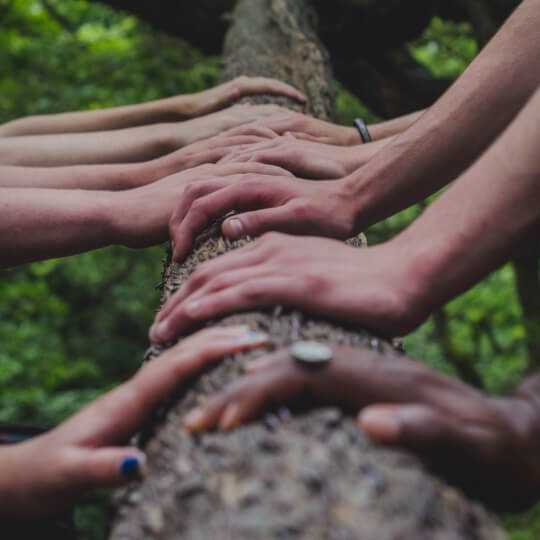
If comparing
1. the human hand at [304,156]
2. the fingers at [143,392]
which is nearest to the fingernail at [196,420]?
the fingers at [143,392]

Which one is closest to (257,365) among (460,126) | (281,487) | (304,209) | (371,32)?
(281,487)

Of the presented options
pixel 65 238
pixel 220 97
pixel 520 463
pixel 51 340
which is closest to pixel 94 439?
pixel 520 463

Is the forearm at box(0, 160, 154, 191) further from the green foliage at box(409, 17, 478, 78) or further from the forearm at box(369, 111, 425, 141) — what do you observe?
the green foliage at box(409, 17, 478, 78)

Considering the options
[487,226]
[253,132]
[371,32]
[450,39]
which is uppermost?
[450,39]

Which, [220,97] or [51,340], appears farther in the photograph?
[51,340]

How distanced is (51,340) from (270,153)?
212 inches

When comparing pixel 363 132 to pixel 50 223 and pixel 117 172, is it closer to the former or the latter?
pixel 117 172

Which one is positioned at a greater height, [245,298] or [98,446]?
[245,298]

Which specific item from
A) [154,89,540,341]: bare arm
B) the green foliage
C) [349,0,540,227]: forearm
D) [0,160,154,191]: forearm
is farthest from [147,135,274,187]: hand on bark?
the green foliage

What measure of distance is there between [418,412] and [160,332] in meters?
0.61

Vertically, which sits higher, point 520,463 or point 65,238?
point 520,463

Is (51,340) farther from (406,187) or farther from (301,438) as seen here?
A: (301,438)

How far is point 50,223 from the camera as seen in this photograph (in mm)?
1797

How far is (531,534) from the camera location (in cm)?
549
